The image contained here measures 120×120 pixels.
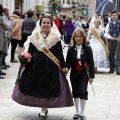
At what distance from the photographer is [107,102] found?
348 inches

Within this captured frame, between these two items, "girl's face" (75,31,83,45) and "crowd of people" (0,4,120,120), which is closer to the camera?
"crowd of people" (0,4,120,120)

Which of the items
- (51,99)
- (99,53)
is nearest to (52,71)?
(51,99)

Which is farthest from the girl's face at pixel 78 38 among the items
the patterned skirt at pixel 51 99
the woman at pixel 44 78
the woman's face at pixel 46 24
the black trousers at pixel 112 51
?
the black trousers at pixel 112 51

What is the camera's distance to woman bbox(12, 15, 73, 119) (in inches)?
274

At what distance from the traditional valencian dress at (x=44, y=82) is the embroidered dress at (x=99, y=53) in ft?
20.6

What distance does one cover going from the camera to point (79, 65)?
23.8 ft

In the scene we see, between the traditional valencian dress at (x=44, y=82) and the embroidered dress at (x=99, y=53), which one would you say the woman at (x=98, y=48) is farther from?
the traditional valencian dress at (x=44, y=82)

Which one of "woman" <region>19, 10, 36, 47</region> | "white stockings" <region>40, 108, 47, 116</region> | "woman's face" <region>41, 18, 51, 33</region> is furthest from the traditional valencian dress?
"woman" <region>19, 10, 36, 47</region>

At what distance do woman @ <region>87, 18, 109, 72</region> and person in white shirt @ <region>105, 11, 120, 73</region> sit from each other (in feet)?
0.60

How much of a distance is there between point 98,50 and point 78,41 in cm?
624

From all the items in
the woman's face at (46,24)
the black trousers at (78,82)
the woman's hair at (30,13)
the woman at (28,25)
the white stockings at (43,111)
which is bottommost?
the white stockings at (43,111)

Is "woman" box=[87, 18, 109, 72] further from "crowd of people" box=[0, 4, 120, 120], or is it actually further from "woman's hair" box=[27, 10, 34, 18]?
"crowd of people" box=[0, 4, 120, 120]

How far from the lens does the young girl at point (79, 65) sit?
7.21 meters

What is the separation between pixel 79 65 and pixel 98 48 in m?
6.32
